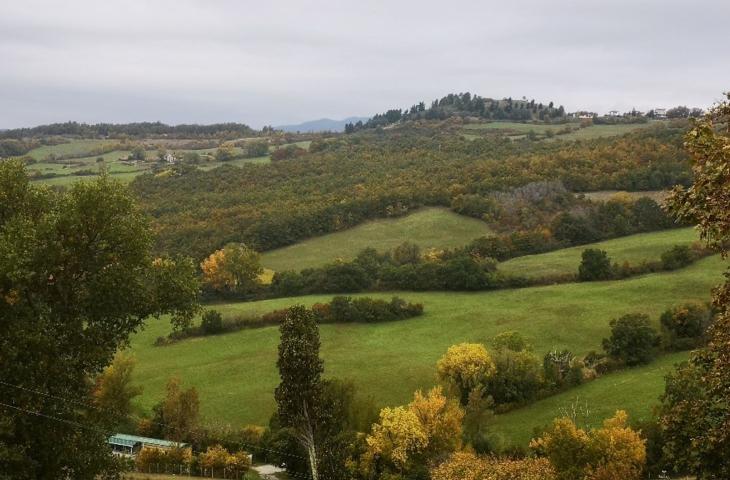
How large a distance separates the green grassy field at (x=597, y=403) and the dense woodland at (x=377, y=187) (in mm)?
45271

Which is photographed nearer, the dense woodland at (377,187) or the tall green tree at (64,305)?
the tall green tree at (64,305)

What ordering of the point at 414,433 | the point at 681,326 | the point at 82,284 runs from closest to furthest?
1. the point at 82,284
2. the point at 414,433
3. the point at 681,326

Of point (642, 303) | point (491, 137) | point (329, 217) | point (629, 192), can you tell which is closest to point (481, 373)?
point (642, 303)

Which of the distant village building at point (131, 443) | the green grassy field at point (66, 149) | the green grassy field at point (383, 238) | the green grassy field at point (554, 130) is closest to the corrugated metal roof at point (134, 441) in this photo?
the distant village building at point (131, 443)

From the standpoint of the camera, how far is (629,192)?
321 feet

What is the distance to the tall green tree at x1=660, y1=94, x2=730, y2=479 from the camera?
31.0ft

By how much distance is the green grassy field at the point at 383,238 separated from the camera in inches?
3524

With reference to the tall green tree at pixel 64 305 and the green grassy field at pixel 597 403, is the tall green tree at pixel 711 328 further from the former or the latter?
the green grassy field at pixel 597 403

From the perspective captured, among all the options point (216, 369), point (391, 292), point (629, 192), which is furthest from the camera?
point (629, 192)

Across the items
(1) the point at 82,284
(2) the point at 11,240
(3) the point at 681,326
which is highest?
(2) the point at 11,240

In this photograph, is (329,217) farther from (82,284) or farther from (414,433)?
(82,284)

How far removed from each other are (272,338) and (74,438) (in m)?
45.9

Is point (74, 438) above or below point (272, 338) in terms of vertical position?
above

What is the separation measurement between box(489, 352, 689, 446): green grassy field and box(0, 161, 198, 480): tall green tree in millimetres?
27418
